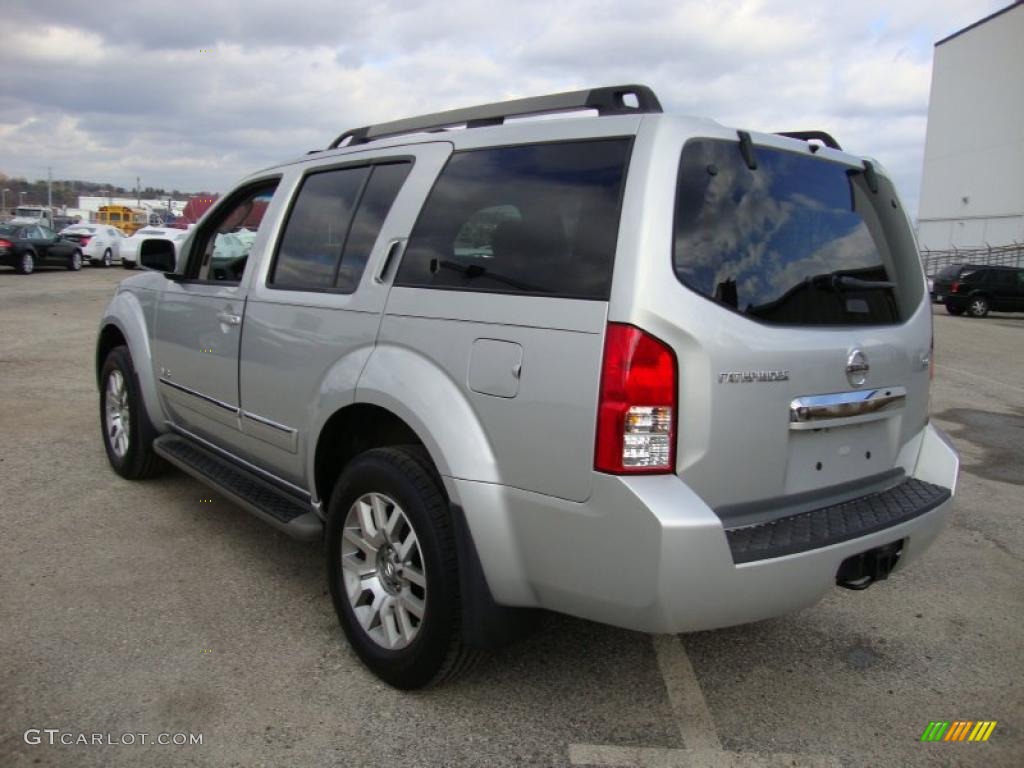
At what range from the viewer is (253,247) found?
3.88 m

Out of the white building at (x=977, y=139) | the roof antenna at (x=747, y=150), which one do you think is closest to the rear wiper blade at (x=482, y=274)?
the roof antenna at (x=747, y=150)

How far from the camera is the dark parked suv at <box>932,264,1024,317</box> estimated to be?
25375 mm

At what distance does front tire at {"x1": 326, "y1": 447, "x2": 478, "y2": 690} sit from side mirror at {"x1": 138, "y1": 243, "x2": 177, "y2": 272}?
2297 mm

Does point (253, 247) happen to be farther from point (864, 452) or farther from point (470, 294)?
point (864, 452)

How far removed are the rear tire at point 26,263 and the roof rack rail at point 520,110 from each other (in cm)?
2408

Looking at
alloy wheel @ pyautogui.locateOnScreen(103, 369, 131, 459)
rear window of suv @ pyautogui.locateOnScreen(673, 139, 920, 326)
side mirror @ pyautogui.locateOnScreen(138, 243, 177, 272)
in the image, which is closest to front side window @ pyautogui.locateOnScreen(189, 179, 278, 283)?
side mirror @ pyautogui.locateOnScreen(138, 243, 177, 272)

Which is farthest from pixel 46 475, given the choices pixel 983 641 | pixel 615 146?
pixel 983 641

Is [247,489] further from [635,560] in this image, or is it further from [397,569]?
[635,560]

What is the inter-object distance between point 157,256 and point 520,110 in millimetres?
2606

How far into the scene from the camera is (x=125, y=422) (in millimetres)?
5168

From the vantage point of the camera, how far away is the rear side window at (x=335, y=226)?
321 centimetres

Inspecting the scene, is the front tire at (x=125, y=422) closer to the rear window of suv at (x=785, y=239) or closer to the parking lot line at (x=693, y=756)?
the parking lot line at (x=693, y=756)

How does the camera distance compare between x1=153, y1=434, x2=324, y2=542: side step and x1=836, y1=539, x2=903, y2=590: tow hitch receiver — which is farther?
x1=153, y1=434, x2=324, y2=542: side step

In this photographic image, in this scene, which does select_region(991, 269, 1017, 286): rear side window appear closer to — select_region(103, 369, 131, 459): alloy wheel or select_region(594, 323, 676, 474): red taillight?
select_region(103, 369, 131, 459): alloy wheel
